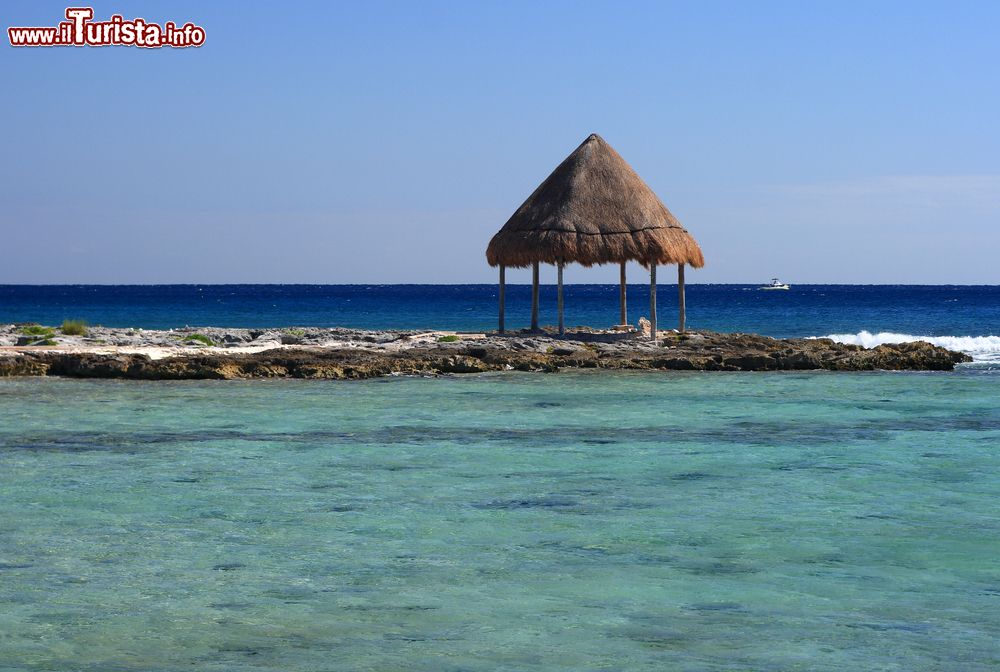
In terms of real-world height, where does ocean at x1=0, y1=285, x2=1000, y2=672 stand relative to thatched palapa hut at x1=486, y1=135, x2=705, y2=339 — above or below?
below

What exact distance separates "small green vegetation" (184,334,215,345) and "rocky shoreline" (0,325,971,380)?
0.03m

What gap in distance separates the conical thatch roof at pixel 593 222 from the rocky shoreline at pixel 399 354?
71.3 inches

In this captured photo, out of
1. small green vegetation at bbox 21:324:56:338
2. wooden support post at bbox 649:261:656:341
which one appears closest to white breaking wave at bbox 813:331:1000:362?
wooden support post at bbox 649:261:656:341

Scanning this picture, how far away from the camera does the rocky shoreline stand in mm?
20797

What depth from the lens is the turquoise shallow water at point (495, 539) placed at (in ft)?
21.3

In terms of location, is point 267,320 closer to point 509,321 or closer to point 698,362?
point 509,321

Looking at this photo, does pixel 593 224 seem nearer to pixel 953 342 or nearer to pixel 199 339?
pixel 199 339

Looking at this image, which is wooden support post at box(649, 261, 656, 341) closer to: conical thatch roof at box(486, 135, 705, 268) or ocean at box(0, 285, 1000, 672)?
conical thatch roof at box(486, 135, 705, 268)

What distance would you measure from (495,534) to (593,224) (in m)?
16.5

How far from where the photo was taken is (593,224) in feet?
82.1

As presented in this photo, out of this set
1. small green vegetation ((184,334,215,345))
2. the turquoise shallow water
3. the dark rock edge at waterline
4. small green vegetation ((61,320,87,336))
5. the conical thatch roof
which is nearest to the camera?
the turquoise shallow water

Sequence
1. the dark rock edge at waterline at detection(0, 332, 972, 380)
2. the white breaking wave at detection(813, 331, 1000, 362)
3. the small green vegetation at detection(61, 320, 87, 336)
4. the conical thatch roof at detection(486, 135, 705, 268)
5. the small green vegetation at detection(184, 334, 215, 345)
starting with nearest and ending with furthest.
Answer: the dark rock edge at waterline at detection(0, 332, 972, 380) → the conical thatch roof at detection(486, 135, 705, 268) → the small green vegetation at detection(184, 334, 215, 345) → the small green vegetation at detection(61, 320, 87, 336) → the white breaking wave at detection(813, 331, 1000, 362)

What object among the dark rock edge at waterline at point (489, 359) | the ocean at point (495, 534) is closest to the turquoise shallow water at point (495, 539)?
the ocean at point (495, 534)

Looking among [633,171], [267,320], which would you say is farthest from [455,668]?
[267,320]
